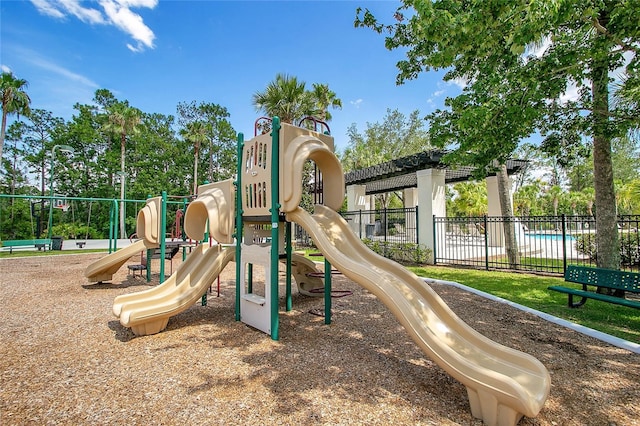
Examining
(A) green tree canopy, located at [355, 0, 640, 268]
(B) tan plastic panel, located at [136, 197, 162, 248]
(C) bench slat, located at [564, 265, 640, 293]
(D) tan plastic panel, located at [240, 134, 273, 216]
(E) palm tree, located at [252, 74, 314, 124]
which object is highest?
(E) palm tree, located at [252, 74, 314, 124]

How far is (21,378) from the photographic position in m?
3.24

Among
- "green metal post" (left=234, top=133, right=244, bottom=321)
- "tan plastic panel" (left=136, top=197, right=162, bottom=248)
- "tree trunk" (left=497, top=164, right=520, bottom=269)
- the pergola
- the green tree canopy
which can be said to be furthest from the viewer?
the pergola

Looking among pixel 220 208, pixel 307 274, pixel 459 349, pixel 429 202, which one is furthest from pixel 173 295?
pixel 429 202

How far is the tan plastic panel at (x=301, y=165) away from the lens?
4242 millimetres

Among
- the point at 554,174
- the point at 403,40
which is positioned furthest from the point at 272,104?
the point at 554,174

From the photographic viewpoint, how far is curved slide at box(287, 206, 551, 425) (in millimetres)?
2391

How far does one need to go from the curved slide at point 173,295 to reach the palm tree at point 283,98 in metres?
12.6

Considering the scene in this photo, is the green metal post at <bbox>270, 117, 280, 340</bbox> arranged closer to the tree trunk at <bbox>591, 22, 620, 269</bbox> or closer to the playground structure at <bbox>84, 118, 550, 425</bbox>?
the playground structure at <bbox>84, 118, 550, 425</bbox>

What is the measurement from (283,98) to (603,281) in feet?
50.3

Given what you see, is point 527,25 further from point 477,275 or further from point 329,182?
point 477,275

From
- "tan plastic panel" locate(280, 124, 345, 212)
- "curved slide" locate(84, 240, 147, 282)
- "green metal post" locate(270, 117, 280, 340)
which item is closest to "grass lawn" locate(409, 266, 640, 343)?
"tan plastic panel" locate(280, 124, 345, 212)

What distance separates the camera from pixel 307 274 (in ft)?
21.0

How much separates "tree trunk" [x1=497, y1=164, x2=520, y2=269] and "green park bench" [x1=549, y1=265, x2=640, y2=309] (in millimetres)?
4454

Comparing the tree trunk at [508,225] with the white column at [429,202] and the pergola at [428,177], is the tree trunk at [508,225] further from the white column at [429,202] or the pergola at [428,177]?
the white column at [429,202]
